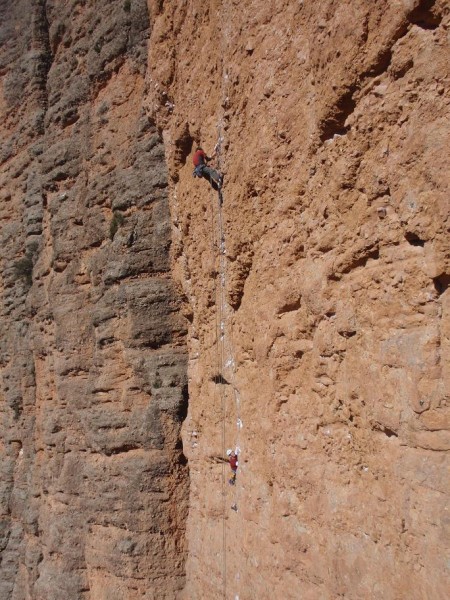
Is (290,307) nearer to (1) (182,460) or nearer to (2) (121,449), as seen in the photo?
(1) (182,460)

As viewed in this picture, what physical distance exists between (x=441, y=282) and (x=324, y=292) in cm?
86

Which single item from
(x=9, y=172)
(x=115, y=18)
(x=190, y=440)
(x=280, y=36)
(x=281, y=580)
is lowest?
(x=281, y=580)

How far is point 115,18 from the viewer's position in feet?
21.4

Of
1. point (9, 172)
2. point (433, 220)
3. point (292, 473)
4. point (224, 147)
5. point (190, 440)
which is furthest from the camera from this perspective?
point (9, 172)

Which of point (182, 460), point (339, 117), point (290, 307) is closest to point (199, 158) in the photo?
point (290, 307)

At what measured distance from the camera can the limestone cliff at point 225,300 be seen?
9.16 feet

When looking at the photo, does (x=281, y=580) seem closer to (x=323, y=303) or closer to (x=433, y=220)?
(x=323, y=303)

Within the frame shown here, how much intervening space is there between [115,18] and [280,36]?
3.31 metres

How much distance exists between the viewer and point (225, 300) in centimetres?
480

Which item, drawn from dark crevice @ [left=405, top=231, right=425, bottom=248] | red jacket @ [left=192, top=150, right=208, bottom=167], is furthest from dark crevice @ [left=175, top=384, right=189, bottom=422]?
dark crevice @ [left=405, top=231, right=425, bottom=248]

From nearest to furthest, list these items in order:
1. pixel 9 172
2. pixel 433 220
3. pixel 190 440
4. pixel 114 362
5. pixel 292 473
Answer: pixel 433 220 → pixel 292 473 → pixel 190 440 → pixel 114 362 → pixel 9 172

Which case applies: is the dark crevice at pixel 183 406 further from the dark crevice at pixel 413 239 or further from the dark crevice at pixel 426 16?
the dark crevice at pixel 426 16

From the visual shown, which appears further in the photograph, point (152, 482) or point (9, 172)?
point (9, 172)

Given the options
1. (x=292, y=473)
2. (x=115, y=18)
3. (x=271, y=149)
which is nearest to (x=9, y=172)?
(x=115, y=18)
